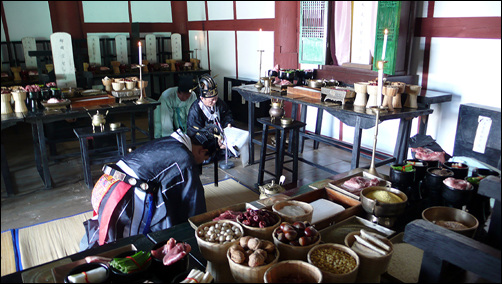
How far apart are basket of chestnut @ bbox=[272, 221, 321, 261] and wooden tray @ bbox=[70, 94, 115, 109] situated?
13.7 feet

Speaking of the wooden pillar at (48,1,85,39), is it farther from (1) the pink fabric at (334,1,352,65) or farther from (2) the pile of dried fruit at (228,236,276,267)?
(2) the pile of dried fruit at (228,236,276,267)

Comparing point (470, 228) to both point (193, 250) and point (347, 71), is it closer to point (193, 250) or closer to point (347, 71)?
point (193, 250)

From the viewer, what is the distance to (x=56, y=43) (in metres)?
5.53

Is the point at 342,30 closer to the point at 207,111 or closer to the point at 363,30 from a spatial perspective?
the point at 363,30

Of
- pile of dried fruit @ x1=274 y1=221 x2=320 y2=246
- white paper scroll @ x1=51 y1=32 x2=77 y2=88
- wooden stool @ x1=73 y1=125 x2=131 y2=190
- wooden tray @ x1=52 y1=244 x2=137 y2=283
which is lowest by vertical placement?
wooden stool @ x1=73 y1=125 x2=131 y2=190

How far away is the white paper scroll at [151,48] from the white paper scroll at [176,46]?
466mm

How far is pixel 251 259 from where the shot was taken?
1327 mm

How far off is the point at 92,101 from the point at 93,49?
445cm

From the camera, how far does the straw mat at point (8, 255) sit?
2.91 m

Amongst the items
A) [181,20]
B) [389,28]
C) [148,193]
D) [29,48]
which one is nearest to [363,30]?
[389,28]

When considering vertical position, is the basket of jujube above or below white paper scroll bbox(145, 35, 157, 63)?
below

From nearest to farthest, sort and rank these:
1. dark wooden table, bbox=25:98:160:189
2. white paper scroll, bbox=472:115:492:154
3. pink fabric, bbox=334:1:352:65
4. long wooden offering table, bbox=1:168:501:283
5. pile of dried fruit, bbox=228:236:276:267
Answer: long wooden offering table, bbox=1:168:501:283 < pile of dried fruit, bbox=228:236:276:267 < white paper scroll, bbox=472:115:492:154 < dark wooden table, bbox=25:98:160:189 < pink fabric, bbox=334:1:352:65

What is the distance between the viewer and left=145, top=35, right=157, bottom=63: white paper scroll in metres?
9.55

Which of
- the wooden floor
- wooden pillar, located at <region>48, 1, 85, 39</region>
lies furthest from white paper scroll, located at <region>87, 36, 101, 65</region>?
the wooden floor
